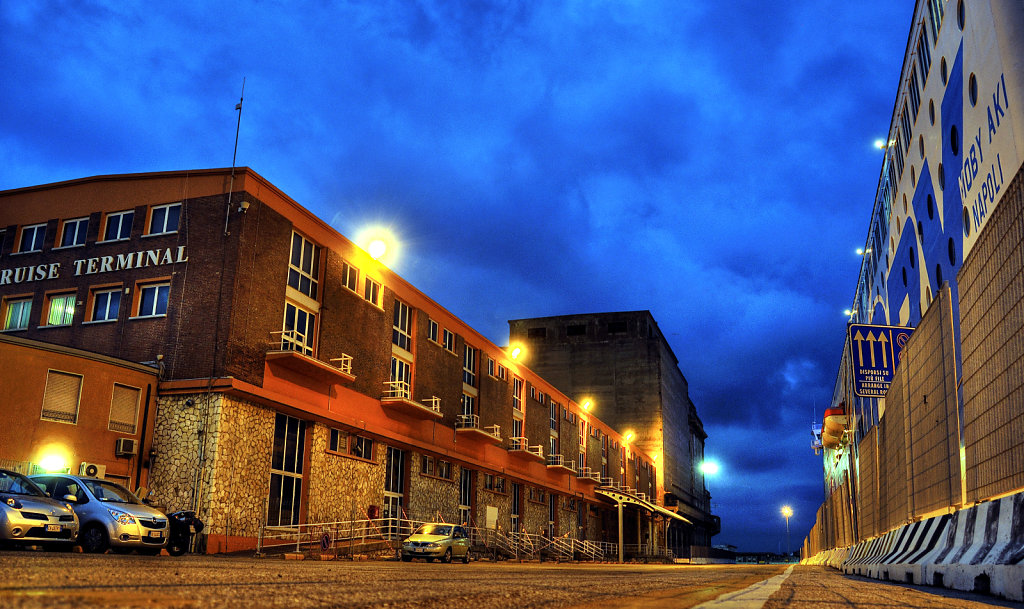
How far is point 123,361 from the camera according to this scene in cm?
2464

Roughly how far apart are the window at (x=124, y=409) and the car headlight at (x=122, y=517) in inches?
313

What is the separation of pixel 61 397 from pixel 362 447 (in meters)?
12.0

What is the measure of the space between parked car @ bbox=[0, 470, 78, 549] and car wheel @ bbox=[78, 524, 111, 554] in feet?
2.13

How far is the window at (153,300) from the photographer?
88.9 feet

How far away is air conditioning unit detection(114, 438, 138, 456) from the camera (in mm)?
23859

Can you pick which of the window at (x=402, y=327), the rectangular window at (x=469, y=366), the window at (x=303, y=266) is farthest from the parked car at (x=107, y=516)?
the rectangular window at (x=469, y=366)

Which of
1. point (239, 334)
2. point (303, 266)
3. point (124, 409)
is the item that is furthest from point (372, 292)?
point (124, 409)

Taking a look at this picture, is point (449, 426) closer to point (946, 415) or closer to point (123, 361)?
point (123, 361)

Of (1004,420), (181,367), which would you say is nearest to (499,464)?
(181,367)

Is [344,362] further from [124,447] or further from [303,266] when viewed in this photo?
[124,447]

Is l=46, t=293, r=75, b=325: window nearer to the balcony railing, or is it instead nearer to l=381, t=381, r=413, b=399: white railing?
l=381, t=381, r=413, b=399: white railing

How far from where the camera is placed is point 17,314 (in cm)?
2992

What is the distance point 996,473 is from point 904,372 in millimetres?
7528

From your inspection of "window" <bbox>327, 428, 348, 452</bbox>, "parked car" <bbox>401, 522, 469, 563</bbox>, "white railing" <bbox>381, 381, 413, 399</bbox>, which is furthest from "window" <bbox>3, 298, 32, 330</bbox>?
"parked car" <bbox>401, 522, 469, 563</bbox>
